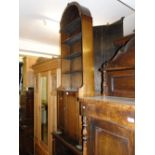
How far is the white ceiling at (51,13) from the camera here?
225cm

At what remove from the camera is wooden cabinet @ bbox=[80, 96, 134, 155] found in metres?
1.11

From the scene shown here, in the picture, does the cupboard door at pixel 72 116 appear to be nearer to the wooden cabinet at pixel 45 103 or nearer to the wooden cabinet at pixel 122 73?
the wooden cabinet at pixel 45 103

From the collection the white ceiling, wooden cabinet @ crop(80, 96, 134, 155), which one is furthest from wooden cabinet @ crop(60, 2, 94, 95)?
wooden cabinet @ crop(80, 96, 134, 155)

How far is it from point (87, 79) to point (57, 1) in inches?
46.7

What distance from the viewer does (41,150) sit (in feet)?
10.3

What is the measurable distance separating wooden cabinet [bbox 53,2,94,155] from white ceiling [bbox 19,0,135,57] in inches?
10.7

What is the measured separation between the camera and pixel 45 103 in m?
3.06

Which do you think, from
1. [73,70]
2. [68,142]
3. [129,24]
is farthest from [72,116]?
[129,24]

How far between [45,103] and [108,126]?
1969mm

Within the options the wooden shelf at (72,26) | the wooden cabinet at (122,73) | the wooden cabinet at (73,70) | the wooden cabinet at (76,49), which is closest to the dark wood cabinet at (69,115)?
the wooden cabinet at (73,70)

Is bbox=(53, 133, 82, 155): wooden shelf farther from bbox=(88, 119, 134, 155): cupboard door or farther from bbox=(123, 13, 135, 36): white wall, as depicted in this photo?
bbox=(123, 13, 135, 36): white wall

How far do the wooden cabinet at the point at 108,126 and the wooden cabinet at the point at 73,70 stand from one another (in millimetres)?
365

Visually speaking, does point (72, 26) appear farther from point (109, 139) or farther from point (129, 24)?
point (109, 139)
